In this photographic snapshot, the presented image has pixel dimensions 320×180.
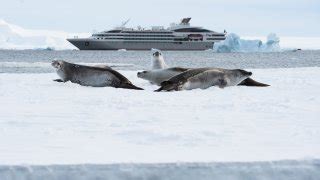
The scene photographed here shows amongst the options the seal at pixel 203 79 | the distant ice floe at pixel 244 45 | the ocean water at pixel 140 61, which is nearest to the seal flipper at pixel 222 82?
the seal at pixel 203 79

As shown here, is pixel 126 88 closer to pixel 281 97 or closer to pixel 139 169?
pixel 281 97

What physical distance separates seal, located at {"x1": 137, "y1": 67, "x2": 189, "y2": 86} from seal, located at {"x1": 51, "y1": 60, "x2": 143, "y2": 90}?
0.73 meters

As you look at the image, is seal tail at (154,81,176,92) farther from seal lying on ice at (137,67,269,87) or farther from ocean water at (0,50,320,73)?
ocean water at (0,50,320,73)

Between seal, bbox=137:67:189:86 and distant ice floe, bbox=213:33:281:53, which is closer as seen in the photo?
seal, bbox=137:67:189:86

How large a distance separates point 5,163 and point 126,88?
6.07 metres

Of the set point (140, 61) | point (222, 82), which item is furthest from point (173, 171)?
point (140, 61)

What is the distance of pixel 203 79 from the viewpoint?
28.1 feet

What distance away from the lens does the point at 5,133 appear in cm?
369

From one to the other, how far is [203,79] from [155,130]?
4741 mm

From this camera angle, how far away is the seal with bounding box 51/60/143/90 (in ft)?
29.5

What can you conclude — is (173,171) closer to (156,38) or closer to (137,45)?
(137,45)

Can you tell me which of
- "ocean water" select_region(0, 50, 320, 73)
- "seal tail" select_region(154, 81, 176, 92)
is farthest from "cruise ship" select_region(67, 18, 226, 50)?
"seal tail" select_region(154, 81, 176, 92)

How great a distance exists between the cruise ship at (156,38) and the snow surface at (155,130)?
9299cm

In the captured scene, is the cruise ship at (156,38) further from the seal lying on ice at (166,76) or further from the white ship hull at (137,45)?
the seal lying on ice at (166,76)
